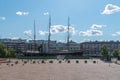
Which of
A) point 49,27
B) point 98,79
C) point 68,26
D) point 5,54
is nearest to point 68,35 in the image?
point 68,26

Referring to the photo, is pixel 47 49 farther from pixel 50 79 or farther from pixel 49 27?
pixel 50 79

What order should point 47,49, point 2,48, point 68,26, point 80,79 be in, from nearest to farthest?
point 80,79 < point 2,48 < point 68,26 < point 47,49

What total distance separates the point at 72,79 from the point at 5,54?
84.8 metres

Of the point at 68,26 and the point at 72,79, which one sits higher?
the point at 68,26

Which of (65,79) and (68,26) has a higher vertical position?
(68,26)

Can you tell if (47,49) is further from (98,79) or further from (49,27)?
(98,79)

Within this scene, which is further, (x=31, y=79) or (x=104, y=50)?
(x=104, y=50)

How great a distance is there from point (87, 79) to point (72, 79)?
1.51 meters

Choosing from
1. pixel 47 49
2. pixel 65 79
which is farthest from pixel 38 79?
pixel 47 49

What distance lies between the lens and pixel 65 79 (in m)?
28.0

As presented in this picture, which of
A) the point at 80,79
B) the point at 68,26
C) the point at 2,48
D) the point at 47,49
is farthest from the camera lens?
the point at 47,49

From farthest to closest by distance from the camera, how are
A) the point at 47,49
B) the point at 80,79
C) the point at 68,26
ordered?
the point at 47,49, the point at 68,26, the point at 80,79

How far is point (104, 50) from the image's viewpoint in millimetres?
137750

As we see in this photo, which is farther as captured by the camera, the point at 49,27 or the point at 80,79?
the point at 49,27
